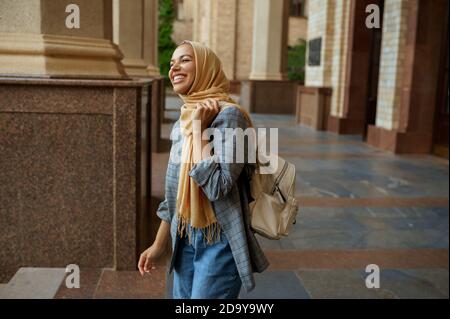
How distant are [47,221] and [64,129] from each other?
2.00 ft

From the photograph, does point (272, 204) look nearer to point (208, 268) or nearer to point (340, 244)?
point (208, 268)

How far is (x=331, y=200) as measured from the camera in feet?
9.70

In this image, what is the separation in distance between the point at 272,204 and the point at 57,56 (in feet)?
5.79

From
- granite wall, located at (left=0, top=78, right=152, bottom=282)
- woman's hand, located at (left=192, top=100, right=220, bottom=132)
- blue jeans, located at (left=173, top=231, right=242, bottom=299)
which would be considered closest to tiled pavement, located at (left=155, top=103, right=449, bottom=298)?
blue jeans, located at (left=173, top=231, right=242, bottom=299)

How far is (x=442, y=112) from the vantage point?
9711mm

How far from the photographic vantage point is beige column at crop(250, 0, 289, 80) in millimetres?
17141

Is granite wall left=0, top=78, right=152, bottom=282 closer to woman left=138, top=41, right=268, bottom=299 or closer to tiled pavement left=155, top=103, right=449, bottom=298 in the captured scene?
tiled pavement left=155, top=103, right=449, bottom=298

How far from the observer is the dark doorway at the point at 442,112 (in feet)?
31.2

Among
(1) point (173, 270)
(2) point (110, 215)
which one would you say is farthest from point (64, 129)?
(1) point (173, 270)

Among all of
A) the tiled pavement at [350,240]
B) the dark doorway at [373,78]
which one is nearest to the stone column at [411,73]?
the dark doorway at [373,78]

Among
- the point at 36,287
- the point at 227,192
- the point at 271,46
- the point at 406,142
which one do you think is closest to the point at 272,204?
the point at 227,192

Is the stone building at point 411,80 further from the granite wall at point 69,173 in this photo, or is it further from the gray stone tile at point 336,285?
the granite wall at point 69,173

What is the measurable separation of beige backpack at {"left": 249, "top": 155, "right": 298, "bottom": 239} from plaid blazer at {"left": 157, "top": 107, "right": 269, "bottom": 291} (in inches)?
1.3

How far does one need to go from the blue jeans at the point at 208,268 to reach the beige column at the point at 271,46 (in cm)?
1668
